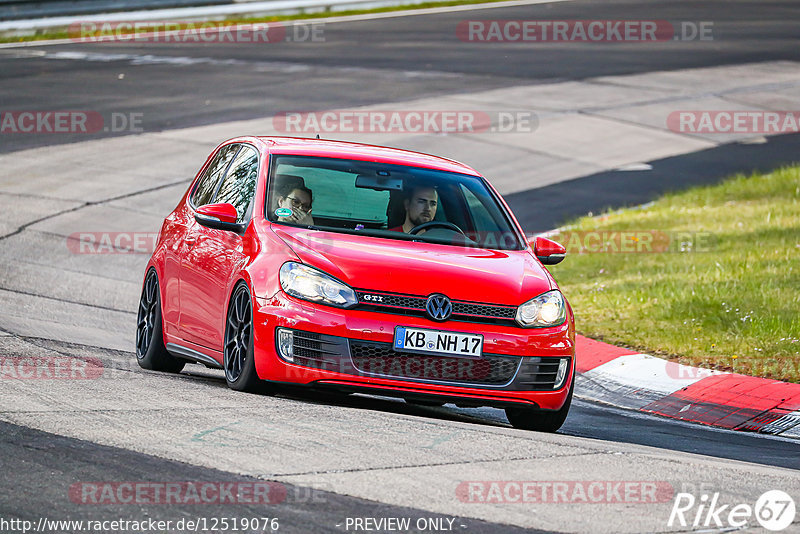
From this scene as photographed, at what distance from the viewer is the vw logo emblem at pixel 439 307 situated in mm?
7371

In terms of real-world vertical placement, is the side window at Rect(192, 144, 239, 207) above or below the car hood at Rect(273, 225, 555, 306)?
above

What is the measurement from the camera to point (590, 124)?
24.2m

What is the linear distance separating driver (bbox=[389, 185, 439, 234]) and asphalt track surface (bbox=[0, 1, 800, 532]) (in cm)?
120

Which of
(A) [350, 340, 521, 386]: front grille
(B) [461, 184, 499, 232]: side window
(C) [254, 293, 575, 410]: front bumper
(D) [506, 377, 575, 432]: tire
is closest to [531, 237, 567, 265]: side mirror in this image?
(B) [461, 184, 499, 232]: side window

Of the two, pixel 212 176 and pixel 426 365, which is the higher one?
pixel 212 176

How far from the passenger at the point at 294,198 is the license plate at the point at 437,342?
1.28m

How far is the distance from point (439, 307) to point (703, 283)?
5991 mm

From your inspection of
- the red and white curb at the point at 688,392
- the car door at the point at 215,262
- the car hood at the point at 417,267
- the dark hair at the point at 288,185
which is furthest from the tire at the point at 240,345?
the red and white curb at the point at 688,392

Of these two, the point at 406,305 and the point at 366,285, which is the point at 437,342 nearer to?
the point at 406,305

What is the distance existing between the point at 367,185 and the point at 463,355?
5.39ft

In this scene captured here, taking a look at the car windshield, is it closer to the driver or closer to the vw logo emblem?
the driver

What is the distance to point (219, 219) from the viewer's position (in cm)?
820

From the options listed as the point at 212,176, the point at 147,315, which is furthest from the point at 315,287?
the point at 147,315

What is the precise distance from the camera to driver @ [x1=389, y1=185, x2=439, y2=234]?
8.57m
